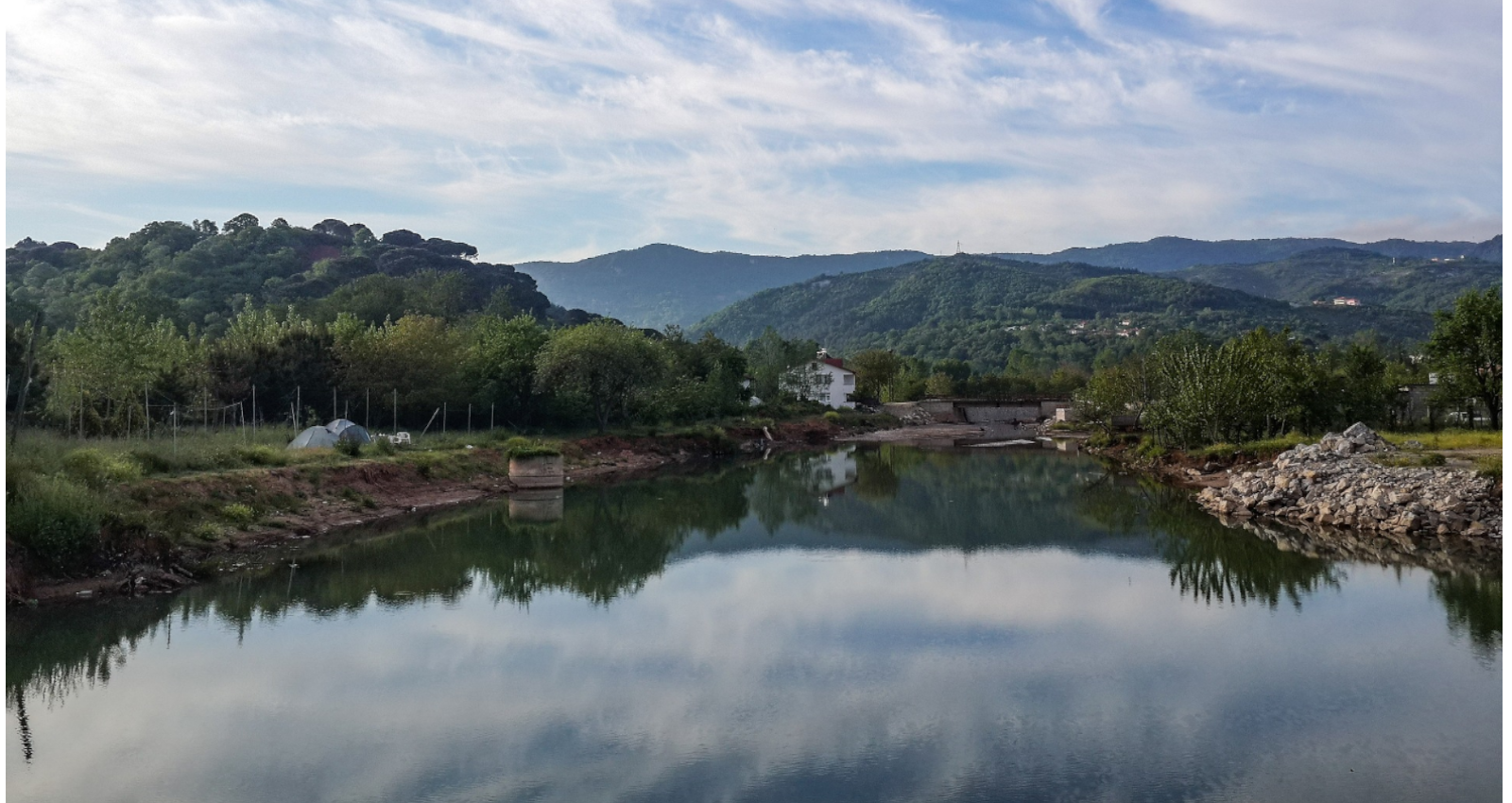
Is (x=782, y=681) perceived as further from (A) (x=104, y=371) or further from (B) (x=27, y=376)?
(A) (x=104, y=371)

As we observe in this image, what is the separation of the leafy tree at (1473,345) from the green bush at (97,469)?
37.6 m

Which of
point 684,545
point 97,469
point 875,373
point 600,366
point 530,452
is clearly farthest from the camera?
point 875,373

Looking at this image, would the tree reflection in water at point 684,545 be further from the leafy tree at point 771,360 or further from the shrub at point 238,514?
the leafy tree at point 771,360

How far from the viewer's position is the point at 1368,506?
25.0 m

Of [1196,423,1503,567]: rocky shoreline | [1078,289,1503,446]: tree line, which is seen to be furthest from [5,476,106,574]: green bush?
[1078,289,1503,446]: tree line

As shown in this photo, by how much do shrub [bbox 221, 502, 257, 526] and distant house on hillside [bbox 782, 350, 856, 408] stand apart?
53.2 m

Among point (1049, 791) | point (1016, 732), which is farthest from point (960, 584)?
point (1049, 791)

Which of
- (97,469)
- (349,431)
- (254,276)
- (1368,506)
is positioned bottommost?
(1368,506)

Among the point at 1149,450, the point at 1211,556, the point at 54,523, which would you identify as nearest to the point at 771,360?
the point at 1149,450

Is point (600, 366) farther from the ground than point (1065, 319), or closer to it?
closer to it

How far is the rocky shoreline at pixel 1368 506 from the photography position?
73.8 feet

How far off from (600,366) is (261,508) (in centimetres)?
2058

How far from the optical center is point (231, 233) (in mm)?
112812

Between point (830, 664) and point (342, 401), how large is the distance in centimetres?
3086
